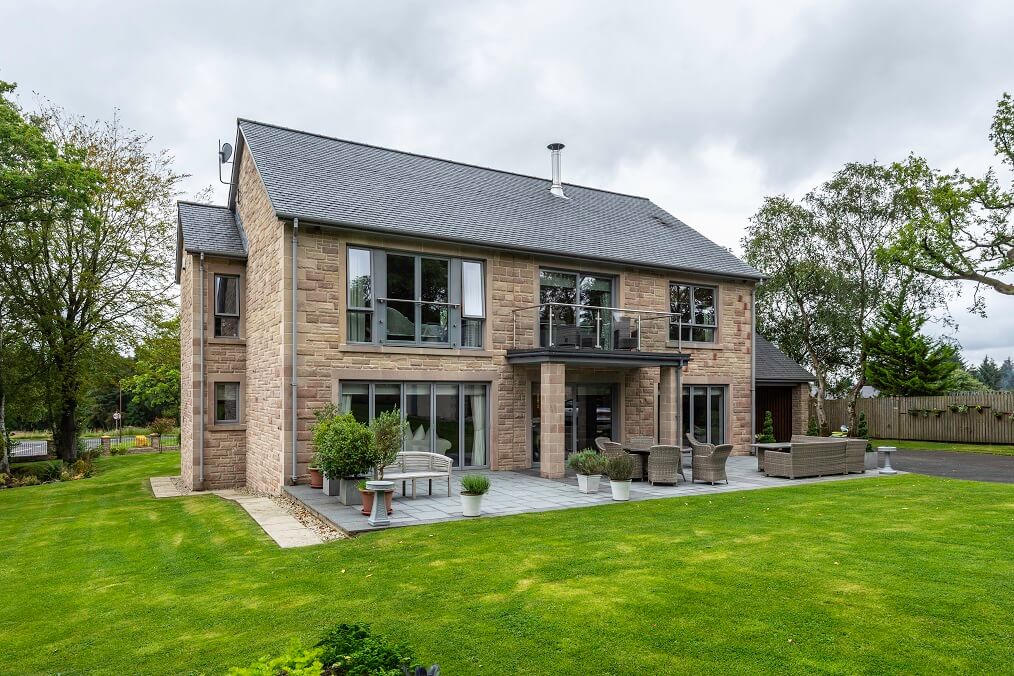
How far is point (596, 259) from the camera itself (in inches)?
667

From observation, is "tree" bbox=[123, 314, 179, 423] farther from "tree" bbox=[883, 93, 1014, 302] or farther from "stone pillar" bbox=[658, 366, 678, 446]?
"tree" bbox=[883, 93, 1014, 302]

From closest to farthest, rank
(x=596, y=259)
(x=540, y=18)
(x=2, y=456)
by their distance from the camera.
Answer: (x=540, y=18), (x=596, y=259), (x=2, y=456)

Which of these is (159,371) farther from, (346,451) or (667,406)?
(667,406)

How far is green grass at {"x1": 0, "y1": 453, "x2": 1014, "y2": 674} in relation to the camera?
195 inches

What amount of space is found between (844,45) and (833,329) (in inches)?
818

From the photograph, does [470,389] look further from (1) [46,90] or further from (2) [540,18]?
(1) [46,90]

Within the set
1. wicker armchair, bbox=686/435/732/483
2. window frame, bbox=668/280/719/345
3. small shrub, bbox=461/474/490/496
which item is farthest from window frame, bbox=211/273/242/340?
wicker armchair, bbox=686/435/732/483

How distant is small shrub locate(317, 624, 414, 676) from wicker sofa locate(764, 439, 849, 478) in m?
12.5

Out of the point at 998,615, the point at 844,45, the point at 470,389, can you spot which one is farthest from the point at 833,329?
the point at 998,615

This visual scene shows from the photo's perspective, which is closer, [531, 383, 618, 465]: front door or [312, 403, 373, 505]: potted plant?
[312, 403, 373, 505]: potted plant

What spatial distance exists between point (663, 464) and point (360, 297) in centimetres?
770

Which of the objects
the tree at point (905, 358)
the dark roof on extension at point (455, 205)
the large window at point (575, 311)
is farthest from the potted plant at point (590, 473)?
the tree at point (905, 358)

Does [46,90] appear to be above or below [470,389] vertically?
above

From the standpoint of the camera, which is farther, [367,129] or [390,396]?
[367,129]
